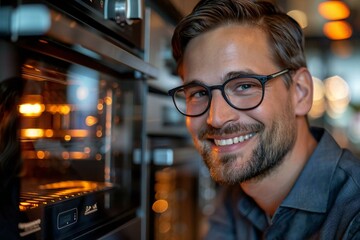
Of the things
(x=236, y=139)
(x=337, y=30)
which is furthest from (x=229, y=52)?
(x=337, y=30)

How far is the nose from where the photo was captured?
102cm

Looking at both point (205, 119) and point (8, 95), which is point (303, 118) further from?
point (8, 95)

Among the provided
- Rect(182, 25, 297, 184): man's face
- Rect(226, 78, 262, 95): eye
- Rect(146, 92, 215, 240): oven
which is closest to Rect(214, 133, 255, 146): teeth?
Rect(182, 25, 297, 184): man's face

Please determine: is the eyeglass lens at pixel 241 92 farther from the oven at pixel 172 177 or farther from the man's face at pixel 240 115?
the oven at pixel 172 177

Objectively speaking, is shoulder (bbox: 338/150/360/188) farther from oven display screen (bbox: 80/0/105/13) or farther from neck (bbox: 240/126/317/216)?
oven display screen (bbox: 80/0/105/13)

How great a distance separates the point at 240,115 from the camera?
103 centimetres

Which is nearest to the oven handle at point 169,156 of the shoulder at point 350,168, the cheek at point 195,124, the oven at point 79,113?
the oven at point 79,113

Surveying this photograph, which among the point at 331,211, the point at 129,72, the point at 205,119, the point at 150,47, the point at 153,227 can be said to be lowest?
the point at 153,227

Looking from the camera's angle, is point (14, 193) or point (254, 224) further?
point (254, 224)

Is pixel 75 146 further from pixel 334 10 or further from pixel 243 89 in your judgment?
pixel 334 10

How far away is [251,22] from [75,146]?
540mm

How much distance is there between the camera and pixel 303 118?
4.00ft

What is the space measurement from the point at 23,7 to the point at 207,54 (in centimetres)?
55

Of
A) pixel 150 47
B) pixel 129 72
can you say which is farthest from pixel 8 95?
pixel 150 47
